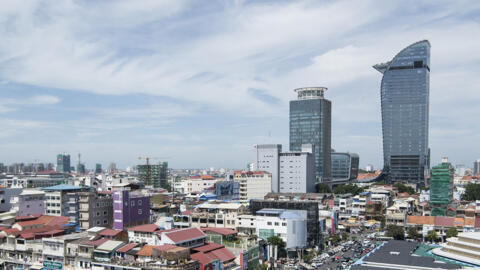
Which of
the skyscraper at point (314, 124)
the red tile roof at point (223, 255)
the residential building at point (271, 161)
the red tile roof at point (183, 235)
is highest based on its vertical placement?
the skyscraper at point (314, 124)

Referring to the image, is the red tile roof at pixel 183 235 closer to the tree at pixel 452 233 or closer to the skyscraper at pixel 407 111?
the tree at pixel 452 233

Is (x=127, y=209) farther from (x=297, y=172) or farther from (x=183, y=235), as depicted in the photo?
(x=297, y=172)

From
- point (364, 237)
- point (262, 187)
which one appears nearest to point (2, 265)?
point (364, 237)

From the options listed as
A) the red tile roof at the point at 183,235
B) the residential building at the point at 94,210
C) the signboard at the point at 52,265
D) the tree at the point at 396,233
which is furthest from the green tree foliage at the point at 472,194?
the signboard at the point at 52,265

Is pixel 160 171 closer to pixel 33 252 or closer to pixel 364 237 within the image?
pixel 364 237

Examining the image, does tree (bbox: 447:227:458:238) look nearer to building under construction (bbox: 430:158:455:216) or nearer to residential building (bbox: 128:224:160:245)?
building under construction (bbox: 430:158:455:216)

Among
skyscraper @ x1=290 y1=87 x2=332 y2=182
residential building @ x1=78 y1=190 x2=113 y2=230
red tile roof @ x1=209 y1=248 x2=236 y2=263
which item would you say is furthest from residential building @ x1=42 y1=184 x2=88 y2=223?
skyscraper @ x1=290 y1=87 x2=332 y2=182
